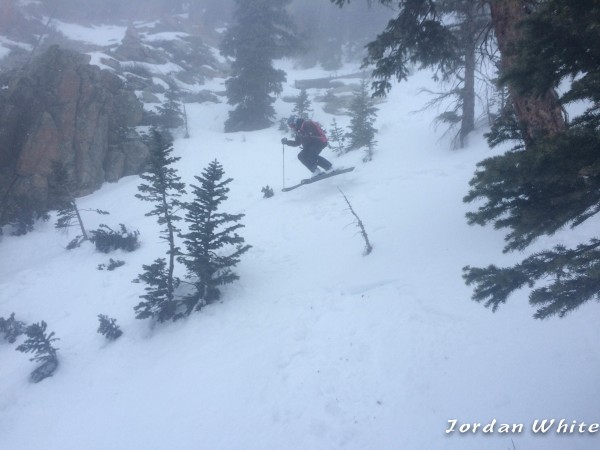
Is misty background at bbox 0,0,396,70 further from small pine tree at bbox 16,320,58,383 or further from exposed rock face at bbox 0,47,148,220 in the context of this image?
small pine tree at bbox 16,320,58,383

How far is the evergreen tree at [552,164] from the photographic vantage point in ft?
8.91

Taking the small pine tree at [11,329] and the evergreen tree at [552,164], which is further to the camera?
the small pine tree at [11,329]

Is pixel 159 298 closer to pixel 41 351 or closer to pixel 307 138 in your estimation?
pixel 41 351

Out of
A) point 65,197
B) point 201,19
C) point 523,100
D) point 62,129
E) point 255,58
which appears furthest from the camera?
point 201,19

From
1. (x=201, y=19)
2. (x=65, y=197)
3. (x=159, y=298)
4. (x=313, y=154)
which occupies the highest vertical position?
(x=201, y=19)

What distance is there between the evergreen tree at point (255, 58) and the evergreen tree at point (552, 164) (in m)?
26.1

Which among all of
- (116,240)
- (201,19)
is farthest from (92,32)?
(116,240)

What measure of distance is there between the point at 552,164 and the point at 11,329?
15611 mm

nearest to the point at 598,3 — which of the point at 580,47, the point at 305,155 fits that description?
the point at 580,47

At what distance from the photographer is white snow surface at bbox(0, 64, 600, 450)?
5344mm

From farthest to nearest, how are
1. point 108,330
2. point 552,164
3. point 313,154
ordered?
point 313,154 → point 108,330 → point 552,164

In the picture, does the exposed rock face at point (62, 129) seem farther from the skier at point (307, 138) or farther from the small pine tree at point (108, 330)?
the skier at point (307, 138)

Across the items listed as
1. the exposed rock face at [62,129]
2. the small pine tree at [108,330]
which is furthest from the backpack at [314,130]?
the exposed rock face at [62,129]

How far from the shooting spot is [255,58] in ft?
89.2
